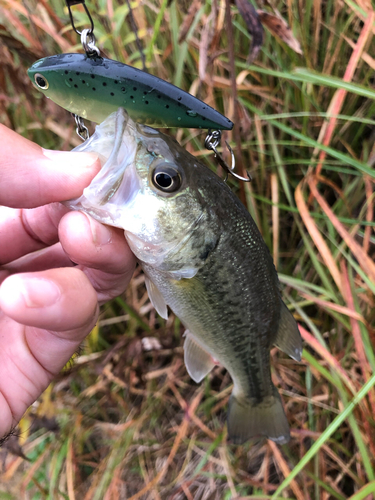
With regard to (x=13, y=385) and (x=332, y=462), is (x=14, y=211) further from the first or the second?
(x=332, y=462)

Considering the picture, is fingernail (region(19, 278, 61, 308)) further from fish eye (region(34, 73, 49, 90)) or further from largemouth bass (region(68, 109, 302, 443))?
fish eye (region(34, 73, 49, 90))

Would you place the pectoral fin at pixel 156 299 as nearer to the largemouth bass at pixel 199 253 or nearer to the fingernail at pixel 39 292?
the largemouth bass at pixel 199 253

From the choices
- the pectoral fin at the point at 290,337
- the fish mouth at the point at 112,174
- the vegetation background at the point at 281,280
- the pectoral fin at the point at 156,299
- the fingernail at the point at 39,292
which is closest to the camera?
the fingernail at the point at 39,292

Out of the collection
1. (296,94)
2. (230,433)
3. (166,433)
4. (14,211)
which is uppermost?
(296,94)

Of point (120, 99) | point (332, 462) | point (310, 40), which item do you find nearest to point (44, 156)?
point (120, 99)

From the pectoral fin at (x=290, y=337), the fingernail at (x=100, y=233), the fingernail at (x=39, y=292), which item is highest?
the fingernail at (x=100, y=233)

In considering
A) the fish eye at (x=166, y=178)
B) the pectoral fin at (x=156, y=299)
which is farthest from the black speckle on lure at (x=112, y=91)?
the pectoral fin at (x=156, y=299)
